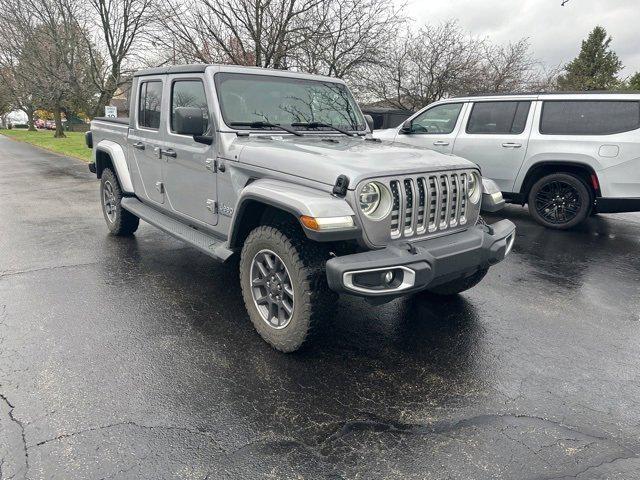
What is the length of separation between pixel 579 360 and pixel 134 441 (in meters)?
3.02

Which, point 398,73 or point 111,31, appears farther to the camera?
point 111,31

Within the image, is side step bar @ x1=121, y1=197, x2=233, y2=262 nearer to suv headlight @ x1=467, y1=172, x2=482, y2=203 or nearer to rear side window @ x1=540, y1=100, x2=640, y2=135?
suv headlight @ x1=467, y1=172, x2=482, y2=203

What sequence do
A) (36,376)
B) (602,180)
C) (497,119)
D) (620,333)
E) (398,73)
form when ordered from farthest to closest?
(398,73) < (497,119) < (602,180) < (620,333) < (36,376)

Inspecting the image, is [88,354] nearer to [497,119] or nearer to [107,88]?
[497,119]

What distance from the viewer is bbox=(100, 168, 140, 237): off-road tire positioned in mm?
5922

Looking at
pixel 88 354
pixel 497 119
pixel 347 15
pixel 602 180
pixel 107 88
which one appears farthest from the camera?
pixel 107 88

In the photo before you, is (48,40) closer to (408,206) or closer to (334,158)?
(334,158)

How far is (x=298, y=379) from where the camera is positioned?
3.00 meters

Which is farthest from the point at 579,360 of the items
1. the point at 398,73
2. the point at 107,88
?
the point at 107,88

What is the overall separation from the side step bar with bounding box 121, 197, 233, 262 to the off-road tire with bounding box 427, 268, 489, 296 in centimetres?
198

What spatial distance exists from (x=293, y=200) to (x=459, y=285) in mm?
2058

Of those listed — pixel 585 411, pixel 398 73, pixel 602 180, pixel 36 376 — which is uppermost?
pixel 398 73

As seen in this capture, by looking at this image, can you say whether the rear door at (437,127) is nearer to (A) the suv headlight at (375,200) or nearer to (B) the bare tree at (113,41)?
(A) the suv headlight at (375,200)

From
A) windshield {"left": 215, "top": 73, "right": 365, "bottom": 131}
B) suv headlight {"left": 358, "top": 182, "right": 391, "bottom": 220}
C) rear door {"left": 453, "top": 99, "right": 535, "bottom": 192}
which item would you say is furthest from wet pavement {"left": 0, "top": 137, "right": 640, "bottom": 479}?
rear door {"left": 453, "top": 99, "right": 535, "bottom": 192}
